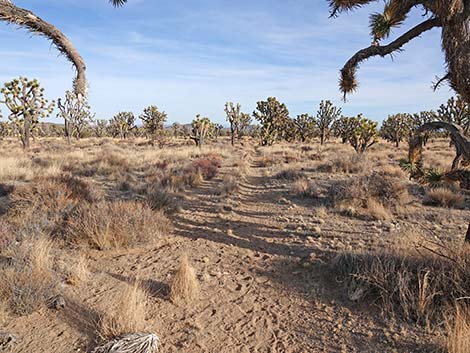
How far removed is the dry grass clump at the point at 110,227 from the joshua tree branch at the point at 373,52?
4.44 meters

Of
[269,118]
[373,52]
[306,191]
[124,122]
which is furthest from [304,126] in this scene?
[373,52]

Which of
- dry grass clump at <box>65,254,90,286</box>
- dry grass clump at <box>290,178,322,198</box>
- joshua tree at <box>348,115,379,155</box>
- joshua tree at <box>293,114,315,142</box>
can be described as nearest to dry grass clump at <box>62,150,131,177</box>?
dry grass clump at <box>290,178,322,198</box>

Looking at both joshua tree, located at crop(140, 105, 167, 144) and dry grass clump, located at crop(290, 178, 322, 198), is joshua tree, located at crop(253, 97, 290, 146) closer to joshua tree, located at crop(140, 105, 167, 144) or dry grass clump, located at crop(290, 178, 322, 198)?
joshua tree, located at crop(140, 105, 167, 144)

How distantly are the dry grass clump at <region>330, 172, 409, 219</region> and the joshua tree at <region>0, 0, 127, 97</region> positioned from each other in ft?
21.5

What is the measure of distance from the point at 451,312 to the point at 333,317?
4.04 ft

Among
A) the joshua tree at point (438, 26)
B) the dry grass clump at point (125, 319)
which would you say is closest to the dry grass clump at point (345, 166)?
the joshua tree at point (438, 26)

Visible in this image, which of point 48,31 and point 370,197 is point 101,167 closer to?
point 48,31

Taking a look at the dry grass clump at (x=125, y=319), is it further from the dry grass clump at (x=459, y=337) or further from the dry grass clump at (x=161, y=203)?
A: the dry grass clump at (x=161, y=203)

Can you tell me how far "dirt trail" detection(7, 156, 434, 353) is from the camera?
10.4 feet

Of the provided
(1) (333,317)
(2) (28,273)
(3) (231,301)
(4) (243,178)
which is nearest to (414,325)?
(1) (333,317)

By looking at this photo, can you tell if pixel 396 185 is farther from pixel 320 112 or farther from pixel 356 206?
pixel 320 112

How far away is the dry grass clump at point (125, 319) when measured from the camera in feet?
10.3

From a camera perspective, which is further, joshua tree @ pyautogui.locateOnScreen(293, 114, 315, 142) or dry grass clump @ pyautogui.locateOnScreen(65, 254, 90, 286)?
joshua tree @ pyautogui.locateOnScreen(293, 114, 315, 142)

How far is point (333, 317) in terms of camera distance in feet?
11.7
